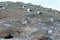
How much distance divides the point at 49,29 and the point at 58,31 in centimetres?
33

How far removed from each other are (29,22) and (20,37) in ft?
4.51

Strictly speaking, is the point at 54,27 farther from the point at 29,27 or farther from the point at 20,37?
the point at 20,37

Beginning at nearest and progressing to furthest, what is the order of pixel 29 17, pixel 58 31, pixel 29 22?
pixel 58 31, pixel 29 22, pixel 29 17

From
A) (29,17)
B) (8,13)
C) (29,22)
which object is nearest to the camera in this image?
(29,22)

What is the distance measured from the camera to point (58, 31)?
7258 millimetres

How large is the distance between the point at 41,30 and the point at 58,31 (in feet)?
1.95

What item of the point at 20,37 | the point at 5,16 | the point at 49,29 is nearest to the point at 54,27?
the point at 49,29

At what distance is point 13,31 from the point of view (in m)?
7.07

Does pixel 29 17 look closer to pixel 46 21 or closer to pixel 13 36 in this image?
pixel 46 21

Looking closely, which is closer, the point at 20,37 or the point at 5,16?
the point at 20,37

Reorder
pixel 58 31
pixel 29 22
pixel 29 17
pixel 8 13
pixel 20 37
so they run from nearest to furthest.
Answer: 1. pixel 20 37
2. pixel 58 31
3. pixel 29 22
4. pixel 29 17
5. pixel 8 13

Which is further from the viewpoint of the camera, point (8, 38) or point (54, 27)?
point (54, 27)

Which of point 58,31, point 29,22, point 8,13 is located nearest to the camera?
point 58,31

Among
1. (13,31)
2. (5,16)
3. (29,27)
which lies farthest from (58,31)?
(5,16)
